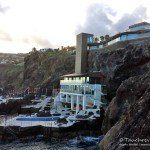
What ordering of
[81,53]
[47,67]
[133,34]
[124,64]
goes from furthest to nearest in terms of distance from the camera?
1. [47,67]
2. [81,53]
3. [133,34]
4. [124,64]

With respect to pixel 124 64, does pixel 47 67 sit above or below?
above

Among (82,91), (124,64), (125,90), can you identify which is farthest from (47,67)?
(125,90)

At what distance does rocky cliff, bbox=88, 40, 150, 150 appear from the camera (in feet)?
121

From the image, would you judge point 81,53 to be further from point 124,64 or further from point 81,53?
point 124,64

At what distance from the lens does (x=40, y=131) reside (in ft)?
250

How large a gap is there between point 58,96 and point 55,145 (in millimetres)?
58028

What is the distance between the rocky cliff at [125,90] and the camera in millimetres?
36834

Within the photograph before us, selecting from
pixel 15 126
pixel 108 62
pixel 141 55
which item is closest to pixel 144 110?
pixel 15 126

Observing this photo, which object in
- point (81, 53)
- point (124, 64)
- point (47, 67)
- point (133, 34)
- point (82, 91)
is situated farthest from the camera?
point (47, 67)

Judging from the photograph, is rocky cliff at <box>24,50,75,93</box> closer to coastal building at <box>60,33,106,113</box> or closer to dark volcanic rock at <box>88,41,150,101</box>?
coastal building at <box>60,33,106,113</box>

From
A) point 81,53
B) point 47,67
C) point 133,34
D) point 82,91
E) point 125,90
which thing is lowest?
point 82,91

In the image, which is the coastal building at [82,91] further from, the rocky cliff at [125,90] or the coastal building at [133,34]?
the coastal building at [133,34]

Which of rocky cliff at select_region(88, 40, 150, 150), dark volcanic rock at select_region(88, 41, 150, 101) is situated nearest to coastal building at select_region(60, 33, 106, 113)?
dark volcanic rock at select_region(88, 41, 150, 101)

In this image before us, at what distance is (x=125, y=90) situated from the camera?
6906 cm
